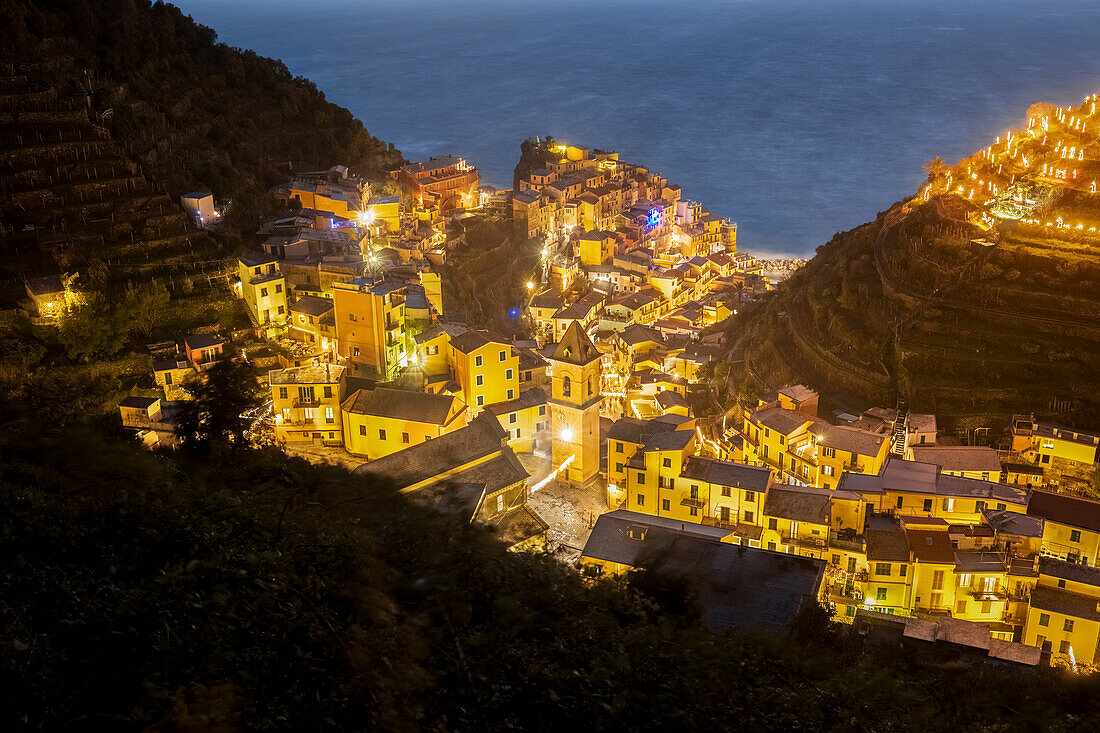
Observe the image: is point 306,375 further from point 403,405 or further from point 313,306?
point 313,306

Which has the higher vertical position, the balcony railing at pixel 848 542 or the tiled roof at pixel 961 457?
the tiled roof at pixel 961 457

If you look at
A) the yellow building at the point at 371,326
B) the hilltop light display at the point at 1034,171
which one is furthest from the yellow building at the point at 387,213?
the hilltop light display at the point at 1034,171

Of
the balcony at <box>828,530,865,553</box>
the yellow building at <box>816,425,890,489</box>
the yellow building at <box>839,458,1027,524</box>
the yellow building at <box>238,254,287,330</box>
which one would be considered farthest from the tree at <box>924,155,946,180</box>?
the yellow building at <box>238,254,287,330</box>

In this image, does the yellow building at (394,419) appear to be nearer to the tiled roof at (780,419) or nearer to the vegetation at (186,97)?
the tiled roof at (780,419)

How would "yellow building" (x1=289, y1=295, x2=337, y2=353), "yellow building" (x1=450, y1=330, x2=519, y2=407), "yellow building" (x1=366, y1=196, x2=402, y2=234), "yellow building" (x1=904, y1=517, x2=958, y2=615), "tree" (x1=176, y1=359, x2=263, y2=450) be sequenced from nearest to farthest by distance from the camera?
"tree" (x1=176, y1=359, x2=263, y2=450)
"yellow building" (x1=904, y1=517, x2=958, y2=615)
"yellow building" (x1=450, y1=330, x2=519, y2=407)
"yellow building" (x1=289, y1=295, x2=337, y2=353)
"yellow building" (x1=366, y1=196, x2=402, y2=234)

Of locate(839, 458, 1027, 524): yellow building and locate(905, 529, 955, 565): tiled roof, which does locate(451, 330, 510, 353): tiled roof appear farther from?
locate(905, 529, 955, 565): tiled roof
